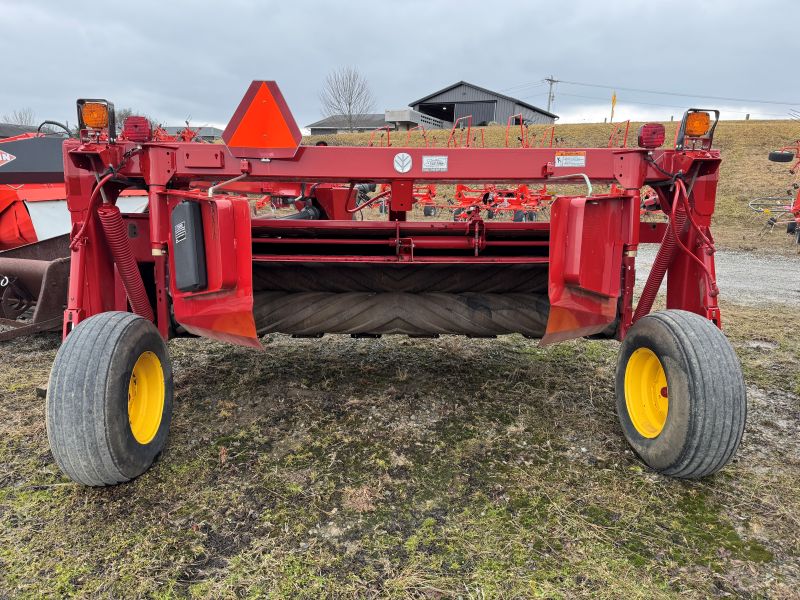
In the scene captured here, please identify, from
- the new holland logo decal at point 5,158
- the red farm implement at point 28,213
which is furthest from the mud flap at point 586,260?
the new holland logo decal at point 5,158

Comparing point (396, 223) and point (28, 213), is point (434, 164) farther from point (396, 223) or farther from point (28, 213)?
point (28, 213)

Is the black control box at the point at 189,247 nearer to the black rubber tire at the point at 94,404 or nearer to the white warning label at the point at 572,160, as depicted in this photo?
the black rubber tire at the point at 94,404

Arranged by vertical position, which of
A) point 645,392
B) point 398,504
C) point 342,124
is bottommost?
point 398,504

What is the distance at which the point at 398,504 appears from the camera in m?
2.25

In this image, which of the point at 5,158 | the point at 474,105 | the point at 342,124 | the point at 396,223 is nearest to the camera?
the point at 396,223

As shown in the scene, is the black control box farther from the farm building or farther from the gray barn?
the farm building

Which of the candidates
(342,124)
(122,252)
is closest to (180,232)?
(122,252)

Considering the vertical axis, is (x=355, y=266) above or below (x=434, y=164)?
below

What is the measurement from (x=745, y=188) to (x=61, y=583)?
70.6ft

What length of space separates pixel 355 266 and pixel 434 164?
0.86 m

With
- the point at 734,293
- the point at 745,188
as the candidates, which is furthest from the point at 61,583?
the point at 745,188

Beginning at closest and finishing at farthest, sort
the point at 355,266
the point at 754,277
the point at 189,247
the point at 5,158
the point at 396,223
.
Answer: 1. the point at 189,247
2. the point at 396,223
3. the point at 355,266
4. the point at 5,158
5. the point at 754,277

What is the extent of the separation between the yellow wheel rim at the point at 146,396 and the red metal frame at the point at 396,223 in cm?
27

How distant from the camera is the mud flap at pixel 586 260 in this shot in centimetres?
245
